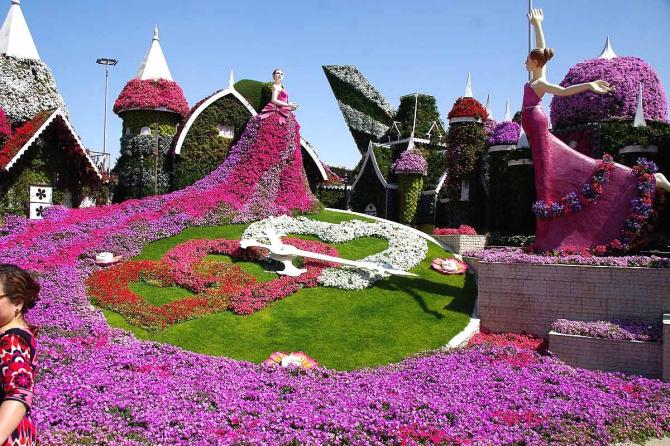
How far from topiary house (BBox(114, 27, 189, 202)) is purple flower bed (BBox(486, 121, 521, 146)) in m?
13.8

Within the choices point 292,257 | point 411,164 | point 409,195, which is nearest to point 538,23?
point 292,257

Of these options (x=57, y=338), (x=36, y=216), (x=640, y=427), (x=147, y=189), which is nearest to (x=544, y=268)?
(x=640, y=427)

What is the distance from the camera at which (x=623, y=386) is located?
10477 mm

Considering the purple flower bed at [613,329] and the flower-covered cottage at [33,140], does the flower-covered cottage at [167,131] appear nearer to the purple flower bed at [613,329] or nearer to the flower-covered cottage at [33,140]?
the flower-covered cottage at [33,140]

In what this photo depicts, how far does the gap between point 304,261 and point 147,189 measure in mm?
11519

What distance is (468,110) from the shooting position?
2850 centimetres

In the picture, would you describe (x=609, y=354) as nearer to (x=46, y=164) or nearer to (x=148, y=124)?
(x=148, y=124)

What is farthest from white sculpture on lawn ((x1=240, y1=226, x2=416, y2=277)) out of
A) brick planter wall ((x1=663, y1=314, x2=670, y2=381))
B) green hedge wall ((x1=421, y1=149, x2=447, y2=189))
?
green hedge wall ((x1=421, y1=149, x2=447, y2=189))

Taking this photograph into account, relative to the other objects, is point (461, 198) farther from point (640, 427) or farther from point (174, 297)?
point (640, 427)

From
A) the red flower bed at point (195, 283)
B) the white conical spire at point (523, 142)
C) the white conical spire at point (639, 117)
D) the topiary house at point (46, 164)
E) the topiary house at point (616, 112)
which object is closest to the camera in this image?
the red flower bed at point (195, 283)

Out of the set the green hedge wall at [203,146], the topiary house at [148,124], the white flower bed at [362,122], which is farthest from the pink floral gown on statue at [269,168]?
the white flower bed at [362,122]

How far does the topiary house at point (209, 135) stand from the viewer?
24.6 metres

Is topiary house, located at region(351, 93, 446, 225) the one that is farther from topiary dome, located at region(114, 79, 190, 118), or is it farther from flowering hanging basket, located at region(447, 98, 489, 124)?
topiary dome, located at region(114, 79, 190, 118)

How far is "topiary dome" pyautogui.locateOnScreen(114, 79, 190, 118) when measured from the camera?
83.0 feet
